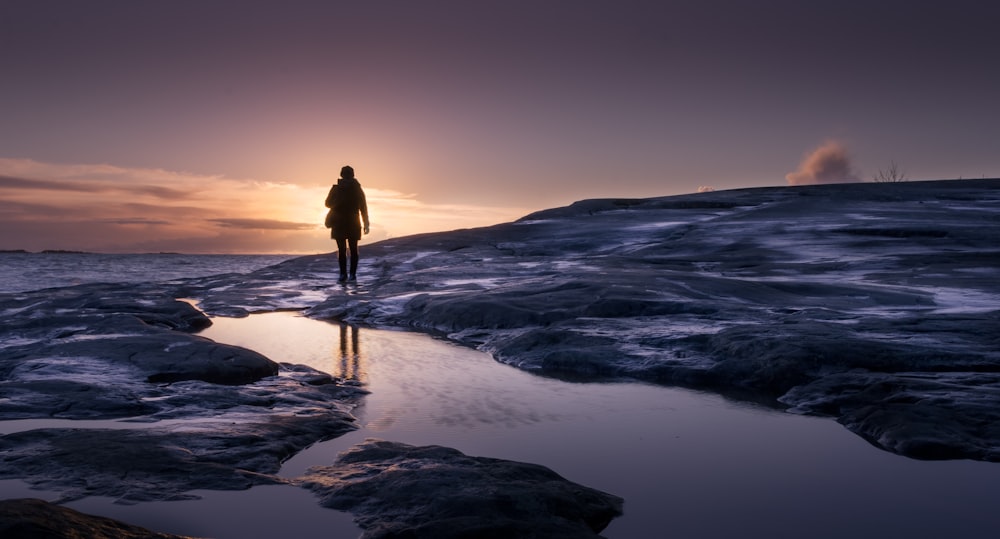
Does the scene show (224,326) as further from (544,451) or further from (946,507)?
(946,507)

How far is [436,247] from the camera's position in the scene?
17031 mm

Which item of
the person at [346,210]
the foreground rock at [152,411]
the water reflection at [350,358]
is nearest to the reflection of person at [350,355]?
the water reflection at [350,358]

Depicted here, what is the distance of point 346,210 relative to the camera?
13.1m

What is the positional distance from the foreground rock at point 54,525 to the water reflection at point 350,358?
111 inches

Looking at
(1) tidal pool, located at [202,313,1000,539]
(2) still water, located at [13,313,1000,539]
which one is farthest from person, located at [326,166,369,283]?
(2) still water, located at [13,313,1000,539]

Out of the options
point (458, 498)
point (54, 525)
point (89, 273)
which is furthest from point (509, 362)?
point (89, 273)

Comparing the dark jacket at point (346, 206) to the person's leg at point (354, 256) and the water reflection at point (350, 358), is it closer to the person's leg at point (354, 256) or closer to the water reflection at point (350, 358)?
the person's leg at point (354, 256)

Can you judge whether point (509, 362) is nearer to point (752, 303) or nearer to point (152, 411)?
point (152, 411)

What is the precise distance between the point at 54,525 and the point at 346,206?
37.7 ft

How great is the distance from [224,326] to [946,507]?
7.03 meters

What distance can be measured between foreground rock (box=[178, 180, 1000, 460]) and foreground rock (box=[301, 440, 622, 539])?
5.46 ft

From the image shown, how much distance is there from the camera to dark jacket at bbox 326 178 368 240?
13.1 metres

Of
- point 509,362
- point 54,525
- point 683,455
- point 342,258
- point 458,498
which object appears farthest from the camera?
point 342,258

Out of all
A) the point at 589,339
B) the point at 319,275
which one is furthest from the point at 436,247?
the point at 589,339
